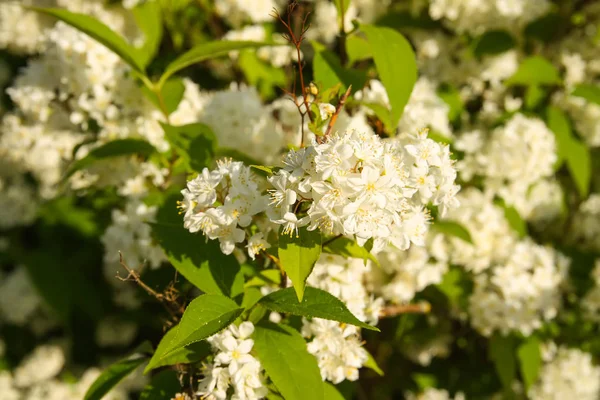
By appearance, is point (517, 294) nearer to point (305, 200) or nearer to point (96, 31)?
point (305, 200)

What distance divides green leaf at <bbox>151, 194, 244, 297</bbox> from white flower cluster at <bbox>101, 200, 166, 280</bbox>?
51cm

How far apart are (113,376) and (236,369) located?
1.56 feet

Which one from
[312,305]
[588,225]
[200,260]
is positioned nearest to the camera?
[312,305]

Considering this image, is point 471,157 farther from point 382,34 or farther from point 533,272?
point 382,34

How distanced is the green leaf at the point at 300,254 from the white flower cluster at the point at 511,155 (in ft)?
5.37

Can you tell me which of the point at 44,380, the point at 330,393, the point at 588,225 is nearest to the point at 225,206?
the point at 330,393

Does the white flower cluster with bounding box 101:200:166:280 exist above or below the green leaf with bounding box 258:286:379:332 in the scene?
below

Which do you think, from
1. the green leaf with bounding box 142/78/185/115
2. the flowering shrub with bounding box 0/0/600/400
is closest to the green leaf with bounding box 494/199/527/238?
the flowering shrub with bounding box 0/0/600/400

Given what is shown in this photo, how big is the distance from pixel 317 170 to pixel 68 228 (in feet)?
10.3

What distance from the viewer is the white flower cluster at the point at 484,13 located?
9.77ft

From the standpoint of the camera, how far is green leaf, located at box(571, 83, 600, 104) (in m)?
2.64

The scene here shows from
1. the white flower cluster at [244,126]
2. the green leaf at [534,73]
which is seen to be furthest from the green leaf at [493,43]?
the white flower cluster at [244,126]

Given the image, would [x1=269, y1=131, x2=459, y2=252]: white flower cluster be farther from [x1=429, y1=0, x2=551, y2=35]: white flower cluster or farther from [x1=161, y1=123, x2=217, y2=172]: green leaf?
[x1=429, y1=0, x2=551, y2=35]: white flower cluster

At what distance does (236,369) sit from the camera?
1395 millimetres
